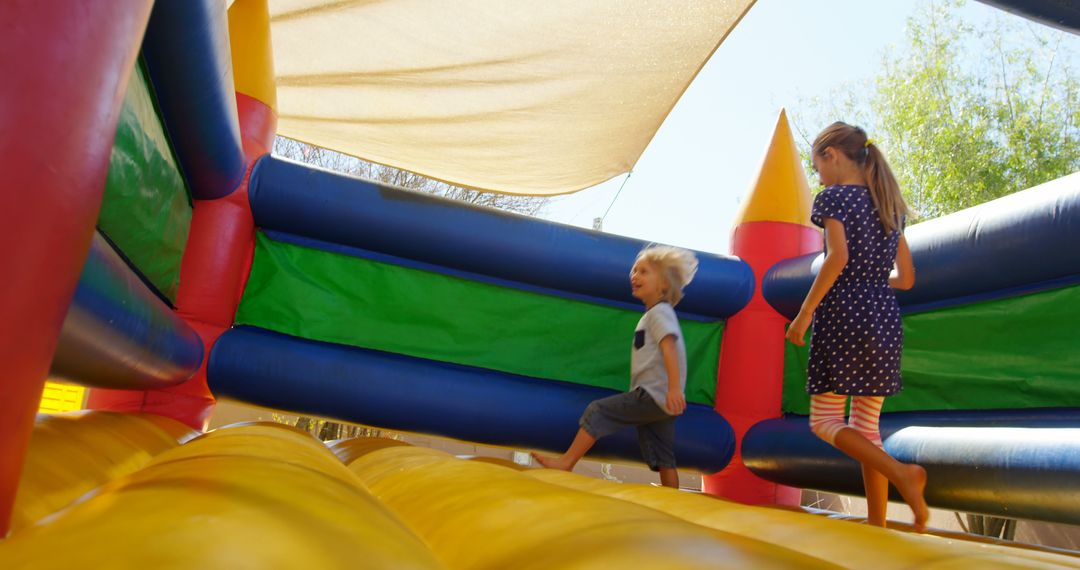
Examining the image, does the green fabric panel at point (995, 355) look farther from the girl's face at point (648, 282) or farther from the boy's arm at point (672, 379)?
the girl's face at point (648, 282)

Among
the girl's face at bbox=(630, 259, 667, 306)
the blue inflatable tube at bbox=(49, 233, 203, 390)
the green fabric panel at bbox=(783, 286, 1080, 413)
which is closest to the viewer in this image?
the blue inflatable tube at bbox=(49, 233, 203, 390)

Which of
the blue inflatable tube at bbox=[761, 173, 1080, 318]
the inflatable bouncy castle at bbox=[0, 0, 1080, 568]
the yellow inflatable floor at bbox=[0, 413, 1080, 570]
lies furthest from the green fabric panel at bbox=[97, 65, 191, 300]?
the blue inflatable tube at bbox=[761, 173, 1080, 318]

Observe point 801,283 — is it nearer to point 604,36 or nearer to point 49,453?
point 604,36

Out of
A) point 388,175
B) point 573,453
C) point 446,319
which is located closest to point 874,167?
point 573,453

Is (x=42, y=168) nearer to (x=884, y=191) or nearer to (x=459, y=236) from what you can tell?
(x=884, y=191)

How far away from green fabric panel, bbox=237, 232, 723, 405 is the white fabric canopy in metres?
0.80

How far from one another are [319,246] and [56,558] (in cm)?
232

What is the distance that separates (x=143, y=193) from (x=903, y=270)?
1733mm

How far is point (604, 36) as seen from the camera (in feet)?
8.39

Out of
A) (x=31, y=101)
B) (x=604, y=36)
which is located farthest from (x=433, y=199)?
(x=31, y=101)

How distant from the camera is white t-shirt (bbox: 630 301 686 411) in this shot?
2.28 m

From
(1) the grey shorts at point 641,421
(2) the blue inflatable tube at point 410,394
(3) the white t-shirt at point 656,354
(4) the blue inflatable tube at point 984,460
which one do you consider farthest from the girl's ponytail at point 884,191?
(2) the blue inflatable tube at point 410,394

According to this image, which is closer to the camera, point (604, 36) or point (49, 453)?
point (49, 453)

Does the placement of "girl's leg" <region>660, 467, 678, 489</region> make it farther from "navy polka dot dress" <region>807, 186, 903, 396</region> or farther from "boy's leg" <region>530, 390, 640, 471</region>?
"navy polka dot dress" <region>807, 186, 903, 396</region>
